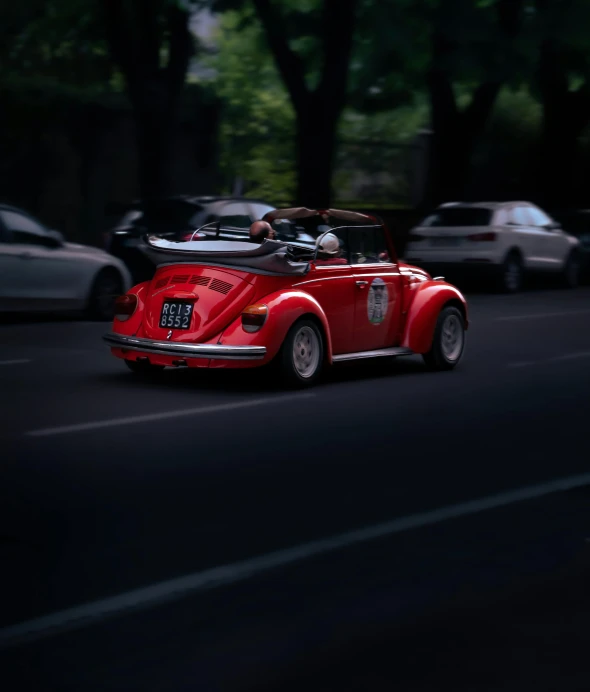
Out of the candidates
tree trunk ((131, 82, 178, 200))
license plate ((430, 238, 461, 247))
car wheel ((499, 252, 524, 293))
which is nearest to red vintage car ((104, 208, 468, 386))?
license plate ((430, 238, 461, 247))

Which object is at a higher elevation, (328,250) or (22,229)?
(328,250)

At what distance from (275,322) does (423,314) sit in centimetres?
205

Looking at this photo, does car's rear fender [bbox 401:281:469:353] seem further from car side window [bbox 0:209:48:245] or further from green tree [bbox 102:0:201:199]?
green tree [bbox 102:0:201:199]

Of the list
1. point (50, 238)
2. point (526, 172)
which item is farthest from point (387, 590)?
point (526, 172)

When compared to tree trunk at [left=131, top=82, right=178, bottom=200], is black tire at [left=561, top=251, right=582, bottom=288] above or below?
below

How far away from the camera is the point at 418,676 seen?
4520 millimetres

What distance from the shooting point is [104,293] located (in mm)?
17859

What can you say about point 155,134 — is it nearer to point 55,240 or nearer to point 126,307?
point 55,240

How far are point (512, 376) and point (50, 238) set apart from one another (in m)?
6.65

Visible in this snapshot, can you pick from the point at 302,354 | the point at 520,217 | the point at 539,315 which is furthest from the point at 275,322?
the point at 520,217

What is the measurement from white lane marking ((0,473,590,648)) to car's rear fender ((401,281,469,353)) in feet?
16.5

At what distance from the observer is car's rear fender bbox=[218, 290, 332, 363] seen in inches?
429

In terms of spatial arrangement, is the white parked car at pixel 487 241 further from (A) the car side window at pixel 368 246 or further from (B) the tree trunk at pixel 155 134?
(A) the car side window at pixel 368 246

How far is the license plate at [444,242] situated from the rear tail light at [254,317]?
13727 mm
